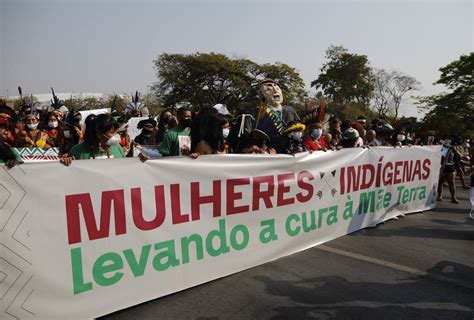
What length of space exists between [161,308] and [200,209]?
0.86m

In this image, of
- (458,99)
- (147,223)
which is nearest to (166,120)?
(147,223)

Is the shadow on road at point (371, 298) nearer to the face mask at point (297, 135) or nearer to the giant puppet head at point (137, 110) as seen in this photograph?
the face mask at point (297, 135)

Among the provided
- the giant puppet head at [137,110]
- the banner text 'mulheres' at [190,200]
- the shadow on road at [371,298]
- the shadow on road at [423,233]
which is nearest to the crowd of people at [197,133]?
the banner text 'mulheres' at [190,200]

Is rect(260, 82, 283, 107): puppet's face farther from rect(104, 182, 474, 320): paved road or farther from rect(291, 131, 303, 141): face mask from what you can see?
rect(104, 182, 474, 320): paved road

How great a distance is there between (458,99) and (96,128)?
33189mm

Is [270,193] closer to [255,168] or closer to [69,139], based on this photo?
[255,168]

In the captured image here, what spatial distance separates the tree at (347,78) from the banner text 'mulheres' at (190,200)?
4300 cm

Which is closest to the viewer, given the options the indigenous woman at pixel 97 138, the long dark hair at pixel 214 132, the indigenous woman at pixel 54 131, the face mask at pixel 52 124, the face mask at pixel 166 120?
the indigenous woman at pixel 97 138

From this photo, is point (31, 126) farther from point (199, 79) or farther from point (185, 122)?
point (199, 79)

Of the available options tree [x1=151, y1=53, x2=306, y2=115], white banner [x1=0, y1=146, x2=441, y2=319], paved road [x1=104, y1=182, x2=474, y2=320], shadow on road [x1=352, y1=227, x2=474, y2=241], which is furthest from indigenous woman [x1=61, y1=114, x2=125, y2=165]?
tree [x1=151, y1=53, x2=306, y2=115]

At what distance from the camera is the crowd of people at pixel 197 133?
3359 millimetres

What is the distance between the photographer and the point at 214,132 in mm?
3723

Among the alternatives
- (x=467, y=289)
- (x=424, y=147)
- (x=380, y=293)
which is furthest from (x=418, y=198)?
(x=380, y=293)

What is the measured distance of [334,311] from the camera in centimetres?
298
